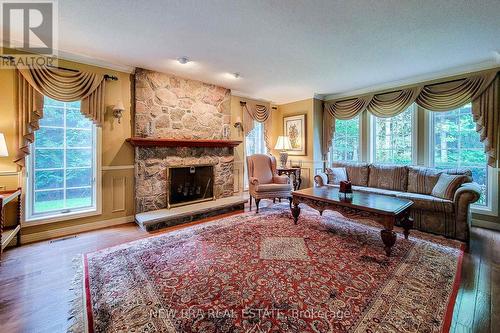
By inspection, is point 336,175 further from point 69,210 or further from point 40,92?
point 40,92

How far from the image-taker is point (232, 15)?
224 cm

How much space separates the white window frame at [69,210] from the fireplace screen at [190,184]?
41.4 inches

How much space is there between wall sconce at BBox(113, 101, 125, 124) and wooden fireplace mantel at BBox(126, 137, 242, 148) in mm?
387

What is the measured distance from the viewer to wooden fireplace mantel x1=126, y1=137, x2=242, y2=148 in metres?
3.59

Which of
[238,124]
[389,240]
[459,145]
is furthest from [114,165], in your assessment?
[459,145]

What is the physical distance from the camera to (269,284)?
195 cm

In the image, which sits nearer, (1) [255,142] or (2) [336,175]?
(2) [336,175]

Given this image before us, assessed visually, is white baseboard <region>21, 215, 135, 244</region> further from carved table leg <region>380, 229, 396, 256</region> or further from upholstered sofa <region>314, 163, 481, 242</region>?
carved table leg <region>380, 229, 396, 256</region>

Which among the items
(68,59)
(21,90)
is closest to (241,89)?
(68,59)

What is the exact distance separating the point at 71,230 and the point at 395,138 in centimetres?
589

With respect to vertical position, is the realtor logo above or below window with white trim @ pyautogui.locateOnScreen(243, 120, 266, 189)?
above

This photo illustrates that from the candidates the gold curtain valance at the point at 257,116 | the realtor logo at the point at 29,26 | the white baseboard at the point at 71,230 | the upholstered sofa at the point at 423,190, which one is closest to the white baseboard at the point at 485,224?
the upholstered sofa at the point at 423,190

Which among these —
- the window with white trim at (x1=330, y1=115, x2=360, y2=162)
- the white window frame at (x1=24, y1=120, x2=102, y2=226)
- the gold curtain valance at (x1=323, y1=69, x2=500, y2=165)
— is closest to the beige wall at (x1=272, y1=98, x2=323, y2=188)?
the window with white trim at (x1=330, y1=115, x2=360, y2=162)

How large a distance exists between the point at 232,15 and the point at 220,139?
2.68m
